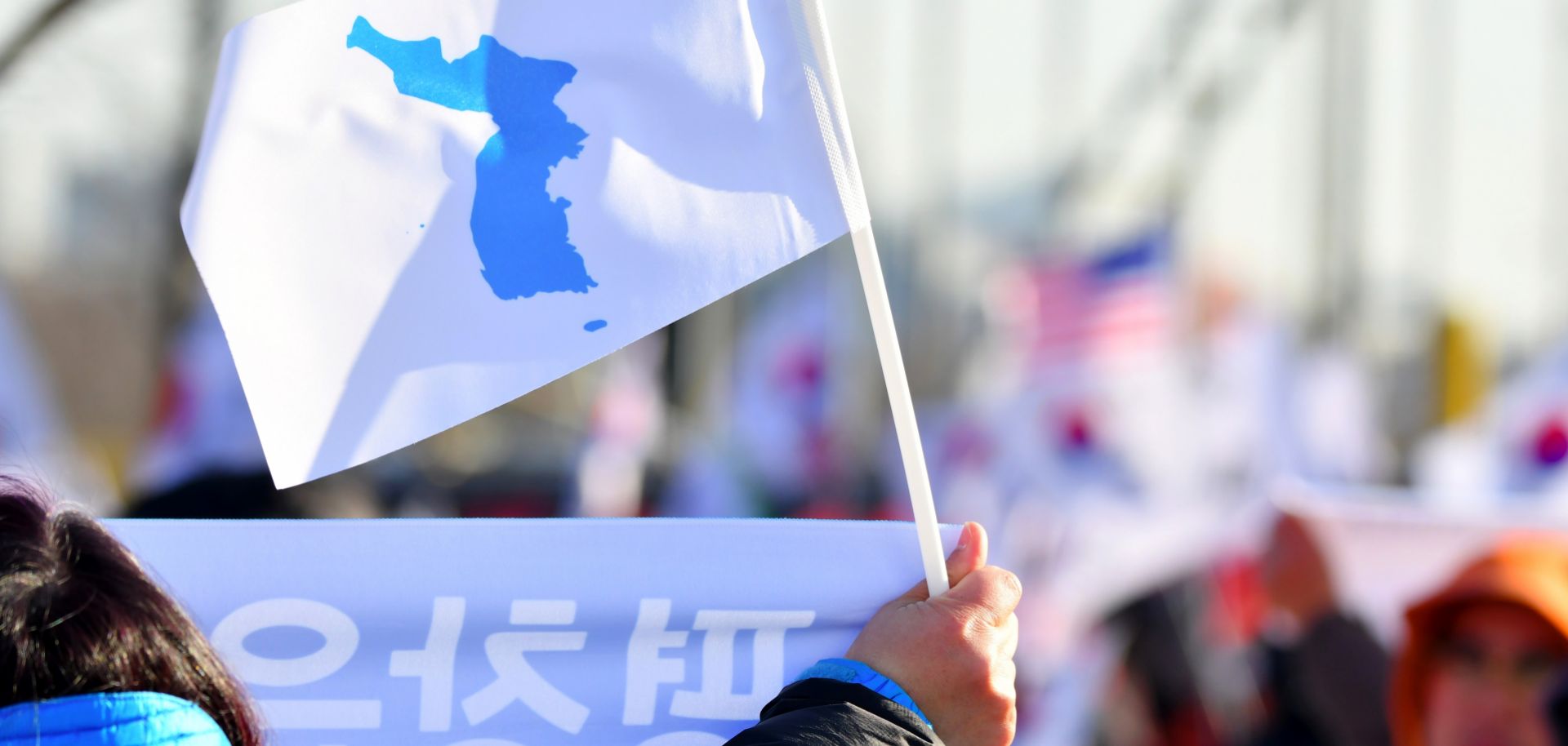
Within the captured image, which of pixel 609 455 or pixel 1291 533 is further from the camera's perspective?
pixel 609 455

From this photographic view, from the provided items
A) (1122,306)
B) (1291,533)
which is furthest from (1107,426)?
(1291,533)

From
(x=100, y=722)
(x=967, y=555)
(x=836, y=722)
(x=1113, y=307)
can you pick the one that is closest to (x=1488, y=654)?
(x=967, y=555)

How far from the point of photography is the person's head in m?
2.83

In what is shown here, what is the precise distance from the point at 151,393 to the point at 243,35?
9.10 m

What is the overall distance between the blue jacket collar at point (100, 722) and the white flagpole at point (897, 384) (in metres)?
0.74

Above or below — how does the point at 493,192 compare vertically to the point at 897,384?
above

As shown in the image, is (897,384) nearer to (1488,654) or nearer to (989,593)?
(989,593)

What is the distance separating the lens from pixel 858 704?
1.53 meters

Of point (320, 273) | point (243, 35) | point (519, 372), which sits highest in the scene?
point (243, 35)

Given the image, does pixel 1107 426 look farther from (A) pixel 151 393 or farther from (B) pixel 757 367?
(A) pixel 151 393

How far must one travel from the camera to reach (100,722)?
112cm

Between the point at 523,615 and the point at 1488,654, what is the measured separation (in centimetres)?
198

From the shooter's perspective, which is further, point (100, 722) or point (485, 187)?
point (485, 187)

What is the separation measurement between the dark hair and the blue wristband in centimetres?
58
